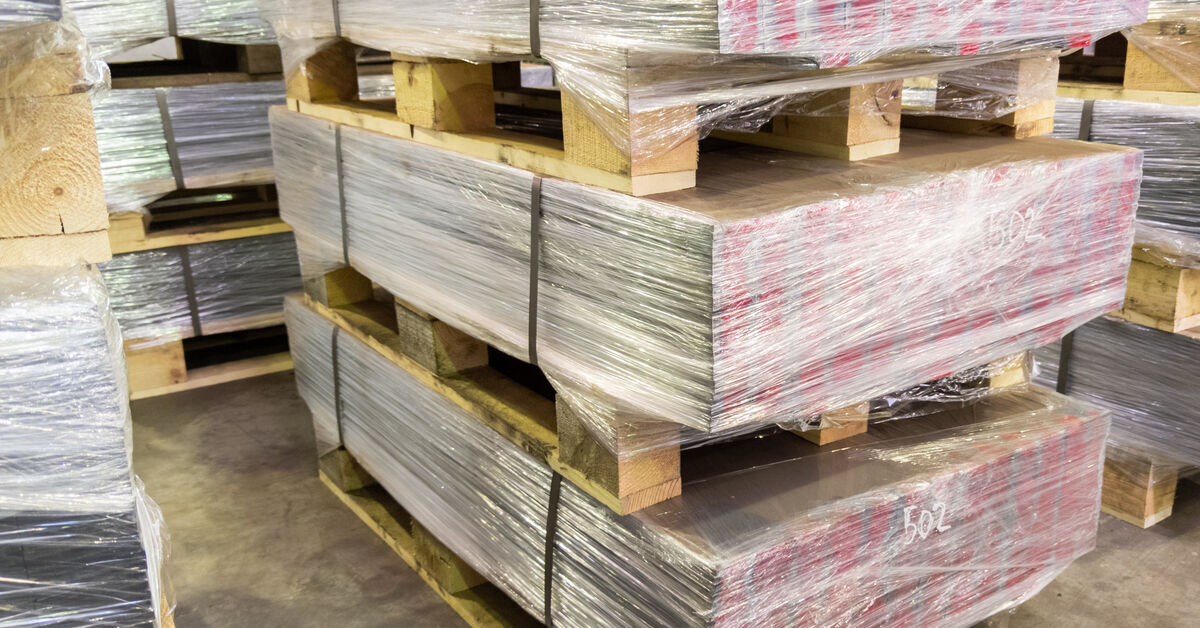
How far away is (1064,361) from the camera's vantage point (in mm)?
3574

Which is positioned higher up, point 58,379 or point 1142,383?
point 58,379

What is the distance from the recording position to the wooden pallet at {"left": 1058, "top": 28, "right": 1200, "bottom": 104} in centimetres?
308

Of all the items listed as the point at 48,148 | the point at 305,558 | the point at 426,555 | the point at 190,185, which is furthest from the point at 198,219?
the point at 48,148

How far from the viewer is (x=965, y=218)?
6.48ft

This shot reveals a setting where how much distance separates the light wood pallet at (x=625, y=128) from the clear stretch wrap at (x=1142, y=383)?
1.19 meters

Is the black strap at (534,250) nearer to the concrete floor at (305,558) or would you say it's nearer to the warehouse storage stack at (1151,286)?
the concrete floor at (305,558)

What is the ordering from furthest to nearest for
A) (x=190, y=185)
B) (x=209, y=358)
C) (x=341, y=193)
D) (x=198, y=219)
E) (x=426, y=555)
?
(x=209, y=358), (x=198, y=219), (x=190, y=185), (x=426, y=555), (x=341, y=193)

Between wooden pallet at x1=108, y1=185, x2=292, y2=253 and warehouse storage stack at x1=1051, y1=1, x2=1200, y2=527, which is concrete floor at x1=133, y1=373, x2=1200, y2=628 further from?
wooden pallet at x1=108, y1=185, x2=292, y2=253

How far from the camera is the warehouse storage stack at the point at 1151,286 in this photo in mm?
3074

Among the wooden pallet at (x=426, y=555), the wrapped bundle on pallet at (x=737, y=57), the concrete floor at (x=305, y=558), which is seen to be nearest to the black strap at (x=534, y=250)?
the wrapped bundle on pallet at (x=737, y=57)

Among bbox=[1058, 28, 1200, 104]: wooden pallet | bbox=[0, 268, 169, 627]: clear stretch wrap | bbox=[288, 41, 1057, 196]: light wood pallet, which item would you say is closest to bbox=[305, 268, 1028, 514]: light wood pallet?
bbox=[288, 41, 1057, 196]: light wood pallet

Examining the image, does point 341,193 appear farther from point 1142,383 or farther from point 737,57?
point 1142,383

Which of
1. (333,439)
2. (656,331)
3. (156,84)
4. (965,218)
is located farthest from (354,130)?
(156,84)

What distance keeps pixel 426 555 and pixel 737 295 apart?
1.81m
